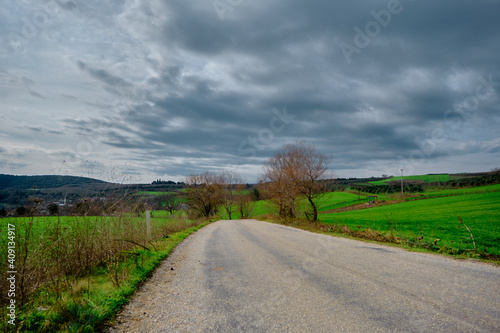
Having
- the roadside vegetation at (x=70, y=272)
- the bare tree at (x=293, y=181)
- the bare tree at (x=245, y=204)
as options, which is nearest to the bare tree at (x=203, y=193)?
the bare tree at (x=245, y=204)

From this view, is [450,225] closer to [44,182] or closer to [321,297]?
[321,297]

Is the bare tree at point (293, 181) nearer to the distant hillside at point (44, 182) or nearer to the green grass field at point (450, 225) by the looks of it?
the green grass field at point (450, 225)

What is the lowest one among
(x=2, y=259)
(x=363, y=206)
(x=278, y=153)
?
(x=363, y=206)

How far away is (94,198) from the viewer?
7.44 meters

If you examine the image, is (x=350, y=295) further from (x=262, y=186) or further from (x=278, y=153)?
(x=262, y=186)

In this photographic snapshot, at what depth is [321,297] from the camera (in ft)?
15.0

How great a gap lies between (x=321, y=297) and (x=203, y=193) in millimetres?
50920

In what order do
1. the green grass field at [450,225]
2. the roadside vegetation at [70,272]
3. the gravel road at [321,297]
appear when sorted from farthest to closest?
the green grass field at [450,225] < the roadside vegetation at [70,272] < the gravel road at [321,297]

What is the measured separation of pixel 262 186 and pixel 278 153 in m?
6.13

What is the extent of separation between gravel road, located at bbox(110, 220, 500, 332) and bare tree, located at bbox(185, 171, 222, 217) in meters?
46.6

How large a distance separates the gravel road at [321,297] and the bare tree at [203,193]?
46.6 metres

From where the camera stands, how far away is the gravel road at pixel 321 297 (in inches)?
140

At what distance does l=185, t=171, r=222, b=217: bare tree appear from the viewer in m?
53.2

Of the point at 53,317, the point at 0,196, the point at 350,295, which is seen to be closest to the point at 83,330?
the point at 53,317
